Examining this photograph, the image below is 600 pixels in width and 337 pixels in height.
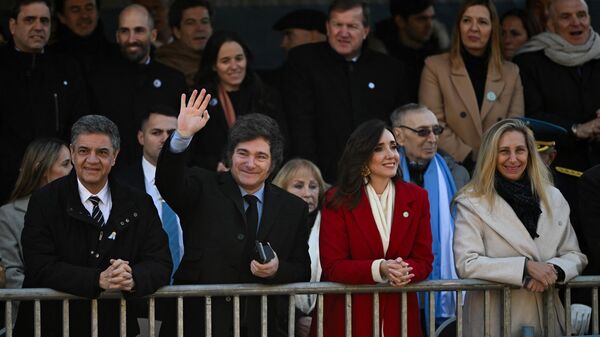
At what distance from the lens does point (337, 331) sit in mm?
7719

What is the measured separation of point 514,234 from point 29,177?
9.86 feet

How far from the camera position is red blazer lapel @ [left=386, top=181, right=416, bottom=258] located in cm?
781

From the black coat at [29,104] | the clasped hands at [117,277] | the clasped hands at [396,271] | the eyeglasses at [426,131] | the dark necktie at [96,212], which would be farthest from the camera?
the black coat at [29,104]

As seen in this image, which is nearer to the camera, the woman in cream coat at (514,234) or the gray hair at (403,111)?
the woman in cream coat at (514,234)

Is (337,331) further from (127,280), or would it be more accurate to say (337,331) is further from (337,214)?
(127,280)

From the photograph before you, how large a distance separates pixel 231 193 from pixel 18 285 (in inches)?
55.8

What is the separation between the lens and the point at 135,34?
9.87 m

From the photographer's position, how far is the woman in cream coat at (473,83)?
9891 millimetres

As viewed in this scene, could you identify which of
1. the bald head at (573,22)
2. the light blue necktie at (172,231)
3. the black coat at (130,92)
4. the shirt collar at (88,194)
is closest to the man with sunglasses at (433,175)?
the light blue necktie at (172,231)

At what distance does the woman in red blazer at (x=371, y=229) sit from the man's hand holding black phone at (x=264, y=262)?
14.9 inches

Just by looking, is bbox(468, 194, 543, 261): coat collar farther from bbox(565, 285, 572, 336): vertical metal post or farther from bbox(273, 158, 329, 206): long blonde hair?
bbox(273, 158, 329, 206): long blonde hair

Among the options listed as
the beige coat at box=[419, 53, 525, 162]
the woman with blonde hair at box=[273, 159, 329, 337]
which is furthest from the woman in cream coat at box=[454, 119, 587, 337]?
the beige coat at box=[419, 53, 525, 162]

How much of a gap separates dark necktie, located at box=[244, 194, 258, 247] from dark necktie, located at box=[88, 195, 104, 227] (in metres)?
0.81

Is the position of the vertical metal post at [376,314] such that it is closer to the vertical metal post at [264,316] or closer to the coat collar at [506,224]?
the vertical metal post at [264,316]
